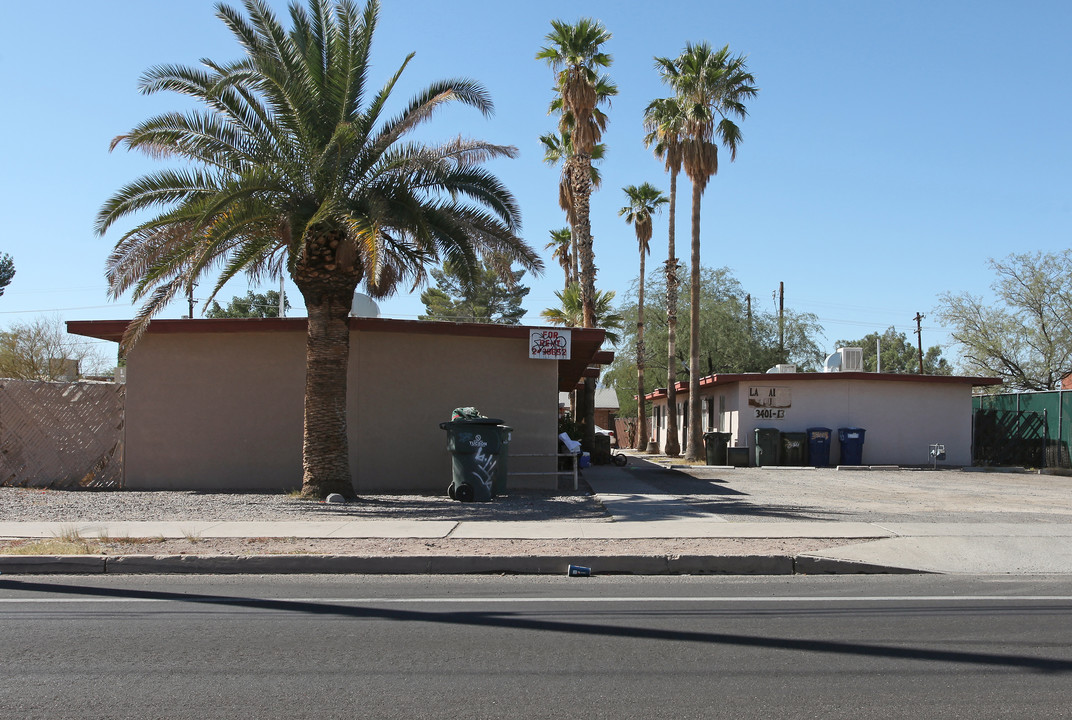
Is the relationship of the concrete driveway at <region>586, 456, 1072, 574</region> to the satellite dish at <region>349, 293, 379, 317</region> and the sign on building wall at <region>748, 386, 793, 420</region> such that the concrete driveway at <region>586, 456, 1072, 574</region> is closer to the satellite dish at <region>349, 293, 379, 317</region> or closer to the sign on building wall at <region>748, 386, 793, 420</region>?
the sign on building wall at <region>748, 386, 793, 420</region>

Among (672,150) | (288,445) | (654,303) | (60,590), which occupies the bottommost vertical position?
(60,590)

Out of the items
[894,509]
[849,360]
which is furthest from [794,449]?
[894,509]

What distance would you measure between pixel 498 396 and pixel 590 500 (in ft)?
10.6

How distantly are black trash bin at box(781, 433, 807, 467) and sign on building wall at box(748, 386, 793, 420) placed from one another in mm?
979

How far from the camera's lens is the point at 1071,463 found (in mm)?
24531

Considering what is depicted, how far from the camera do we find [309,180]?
568 inches

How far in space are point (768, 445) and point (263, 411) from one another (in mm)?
15227

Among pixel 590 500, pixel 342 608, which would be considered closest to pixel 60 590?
pixel 342 608

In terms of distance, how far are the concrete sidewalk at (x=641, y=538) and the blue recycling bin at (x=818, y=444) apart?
13676mm

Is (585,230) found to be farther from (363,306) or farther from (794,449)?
(363,306)

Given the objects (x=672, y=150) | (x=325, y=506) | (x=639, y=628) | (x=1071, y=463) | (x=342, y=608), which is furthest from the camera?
(x=672, y=150)

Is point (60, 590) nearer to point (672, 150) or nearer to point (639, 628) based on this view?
point (639, 628)

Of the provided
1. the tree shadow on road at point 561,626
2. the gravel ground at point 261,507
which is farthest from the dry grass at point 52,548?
the gravel ground at point 261,507

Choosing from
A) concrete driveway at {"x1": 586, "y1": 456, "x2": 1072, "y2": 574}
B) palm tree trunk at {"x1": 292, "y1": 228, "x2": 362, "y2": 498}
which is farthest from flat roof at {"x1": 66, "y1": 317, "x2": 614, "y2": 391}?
concrete driveway at {"x1": 586, "y1": 456, "x2": 1072, "y2": 574}
